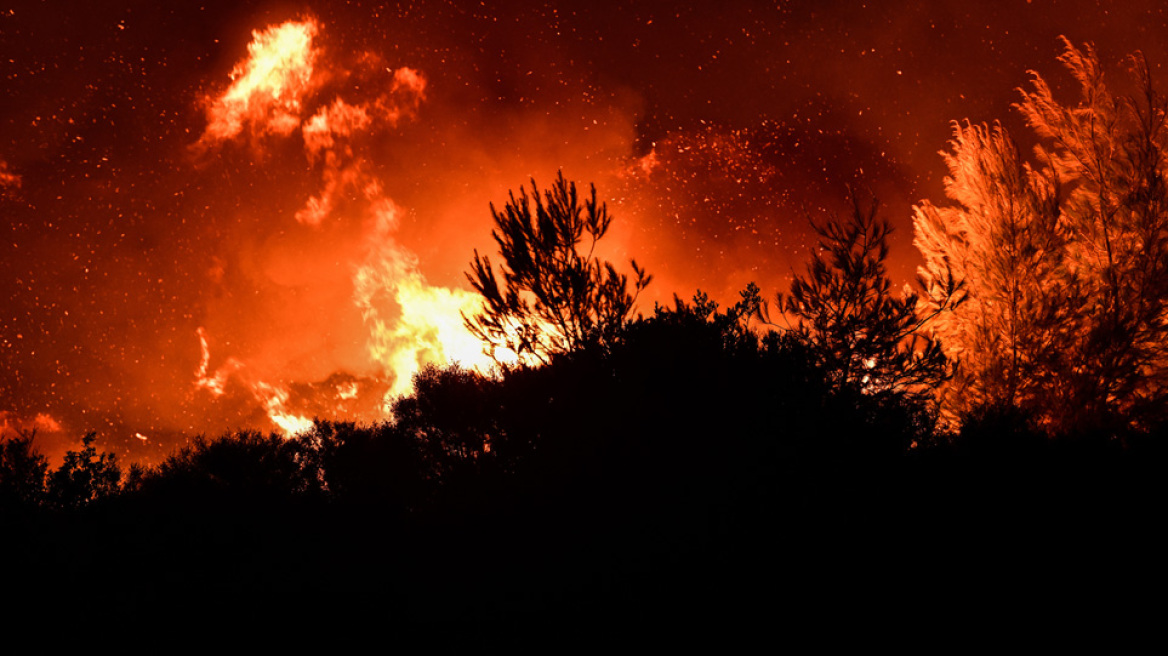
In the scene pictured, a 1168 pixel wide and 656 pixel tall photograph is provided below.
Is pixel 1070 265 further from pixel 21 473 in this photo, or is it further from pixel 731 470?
pixel 21 473

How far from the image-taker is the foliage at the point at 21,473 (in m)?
13.8

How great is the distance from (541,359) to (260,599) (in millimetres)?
7070

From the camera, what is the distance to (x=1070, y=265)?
12234 mm

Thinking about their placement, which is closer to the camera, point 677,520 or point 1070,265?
point 677,520

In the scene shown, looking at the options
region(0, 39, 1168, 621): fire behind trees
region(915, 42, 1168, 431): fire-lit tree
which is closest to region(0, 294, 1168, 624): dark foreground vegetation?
region(0, 39, 1168, 621): fire behind trees

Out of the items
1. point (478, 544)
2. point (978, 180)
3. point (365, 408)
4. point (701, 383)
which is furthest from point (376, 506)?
point (365, 408)

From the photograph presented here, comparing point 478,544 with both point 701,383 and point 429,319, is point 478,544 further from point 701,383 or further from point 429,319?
point 429,319

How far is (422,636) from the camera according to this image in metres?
5.98

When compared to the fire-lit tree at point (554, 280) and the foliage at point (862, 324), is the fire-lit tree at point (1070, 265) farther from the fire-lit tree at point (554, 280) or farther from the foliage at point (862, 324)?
the fire-lit tree at point (554, 280)

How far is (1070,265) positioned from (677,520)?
13.3 metres

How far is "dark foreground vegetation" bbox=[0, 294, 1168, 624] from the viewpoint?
5586mm

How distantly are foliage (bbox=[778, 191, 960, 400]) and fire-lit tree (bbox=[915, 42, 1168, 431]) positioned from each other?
3020 millimetres

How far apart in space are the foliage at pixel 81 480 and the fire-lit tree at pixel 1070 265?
26.5 meters

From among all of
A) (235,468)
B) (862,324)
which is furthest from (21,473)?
(862,324)
